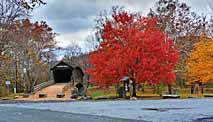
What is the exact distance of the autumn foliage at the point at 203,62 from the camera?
39.8 meters

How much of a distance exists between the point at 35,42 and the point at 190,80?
2384 cm

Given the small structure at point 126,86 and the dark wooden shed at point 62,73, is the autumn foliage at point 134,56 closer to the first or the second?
the small structure at point 126,86

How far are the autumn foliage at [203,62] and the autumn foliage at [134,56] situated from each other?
670 centimetres

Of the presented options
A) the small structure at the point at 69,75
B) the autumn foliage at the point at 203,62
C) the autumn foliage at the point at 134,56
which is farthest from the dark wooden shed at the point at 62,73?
the autumn foliage at the point at 134,56

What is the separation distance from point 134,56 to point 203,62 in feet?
35.0

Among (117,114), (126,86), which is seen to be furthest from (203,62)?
(117,114)

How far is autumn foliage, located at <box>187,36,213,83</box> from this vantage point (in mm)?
39750

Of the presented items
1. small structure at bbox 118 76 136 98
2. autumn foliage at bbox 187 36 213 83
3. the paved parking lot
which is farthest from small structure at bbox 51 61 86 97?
the paved parking lot

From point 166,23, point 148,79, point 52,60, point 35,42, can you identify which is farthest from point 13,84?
point 148,79

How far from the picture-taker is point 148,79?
108 feet

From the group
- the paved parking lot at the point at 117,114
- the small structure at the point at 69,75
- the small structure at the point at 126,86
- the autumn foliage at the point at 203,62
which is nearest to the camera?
the paved parking lot at the point at 117,114

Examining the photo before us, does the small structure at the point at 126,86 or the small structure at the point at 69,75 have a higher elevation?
the small structure at the point at 69,75

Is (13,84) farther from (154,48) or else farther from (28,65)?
(154,48)

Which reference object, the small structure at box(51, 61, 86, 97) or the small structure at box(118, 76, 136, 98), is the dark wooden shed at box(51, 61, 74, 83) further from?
the small structure at box(118, 76, 136, 98)
